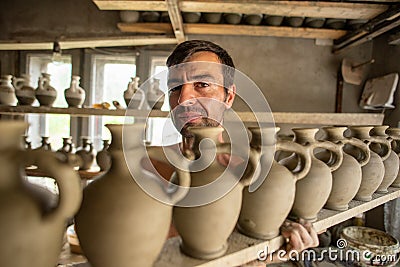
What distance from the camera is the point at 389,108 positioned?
2.57 meters

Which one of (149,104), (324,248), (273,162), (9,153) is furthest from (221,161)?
(324,248)

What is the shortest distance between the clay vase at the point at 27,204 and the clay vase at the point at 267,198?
444 mm

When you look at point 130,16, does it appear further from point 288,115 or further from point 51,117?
point 288,115

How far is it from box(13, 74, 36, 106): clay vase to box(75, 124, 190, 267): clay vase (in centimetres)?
234

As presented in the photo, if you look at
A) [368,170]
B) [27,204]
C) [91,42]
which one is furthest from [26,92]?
[368,170]

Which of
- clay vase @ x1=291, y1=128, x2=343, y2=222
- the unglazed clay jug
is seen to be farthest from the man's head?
the unglazed clay jug

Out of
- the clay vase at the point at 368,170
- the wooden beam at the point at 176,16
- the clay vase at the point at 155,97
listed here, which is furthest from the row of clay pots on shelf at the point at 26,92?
the clay vase at the point at 368,170

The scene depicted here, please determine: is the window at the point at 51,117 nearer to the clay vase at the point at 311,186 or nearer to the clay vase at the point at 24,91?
the clay vase at the point at 24,91

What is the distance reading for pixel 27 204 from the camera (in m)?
0.47

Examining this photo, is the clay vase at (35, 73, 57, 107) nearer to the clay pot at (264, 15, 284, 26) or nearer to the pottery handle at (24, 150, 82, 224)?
the clay pot at (264, 15, 284, 26)

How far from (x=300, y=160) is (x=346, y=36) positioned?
89.8 inches

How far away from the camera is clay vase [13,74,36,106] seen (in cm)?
253

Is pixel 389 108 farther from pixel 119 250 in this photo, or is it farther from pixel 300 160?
pixel 119 250

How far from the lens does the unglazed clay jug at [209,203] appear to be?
0.65 metres
